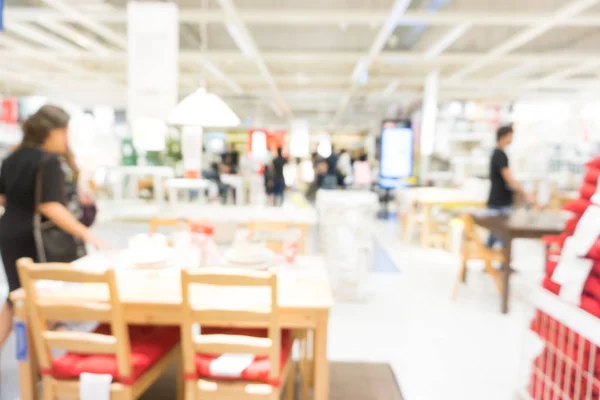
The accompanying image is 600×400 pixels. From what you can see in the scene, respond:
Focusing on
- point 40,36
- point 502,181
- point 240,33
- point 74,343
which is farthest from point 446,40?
point 74,343

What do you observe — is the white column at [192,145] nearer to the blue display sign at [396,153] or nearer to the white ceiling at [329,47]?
the white ceiling at [329,47]

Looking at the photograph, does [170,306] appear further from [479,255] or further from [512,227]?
[479,255]

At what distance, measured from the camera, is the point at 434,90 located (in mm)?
9594

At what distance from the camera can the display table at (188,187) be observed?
26.1 ft

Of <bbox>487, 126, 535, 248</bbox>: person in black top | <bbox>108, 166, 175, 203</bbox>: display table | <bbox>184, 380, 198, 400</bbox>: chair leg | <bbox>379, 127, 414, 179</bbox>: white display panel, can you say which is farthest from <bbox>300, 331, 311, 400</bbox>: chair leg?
<bbox>379, 127, 414, 179</bbox>: white display panel

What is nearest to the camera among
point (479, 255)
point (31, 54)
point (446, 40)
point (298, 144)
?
point (479, 255)

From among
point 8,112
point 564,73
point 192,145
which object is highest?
point 564,73

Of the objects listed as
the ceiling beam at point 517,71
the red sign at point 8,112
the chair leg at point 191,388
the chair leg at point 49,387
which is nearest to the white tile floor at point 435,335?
the chair leg at point 49,387

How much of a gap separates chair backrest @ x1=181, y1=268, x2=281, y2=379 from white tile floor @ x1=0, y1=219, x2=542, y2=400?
122 cm

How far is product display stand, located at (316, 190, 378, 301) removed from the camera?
16.1ft

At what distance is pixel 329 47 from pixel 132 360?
9.53 m

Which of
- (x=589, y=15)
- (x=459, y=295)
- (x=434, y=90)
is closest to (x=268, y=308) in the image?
(x=459, y=295)

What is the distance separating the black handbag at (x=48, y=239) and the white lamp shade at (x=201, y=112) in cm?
86

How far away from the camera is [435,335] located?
4148 mm
